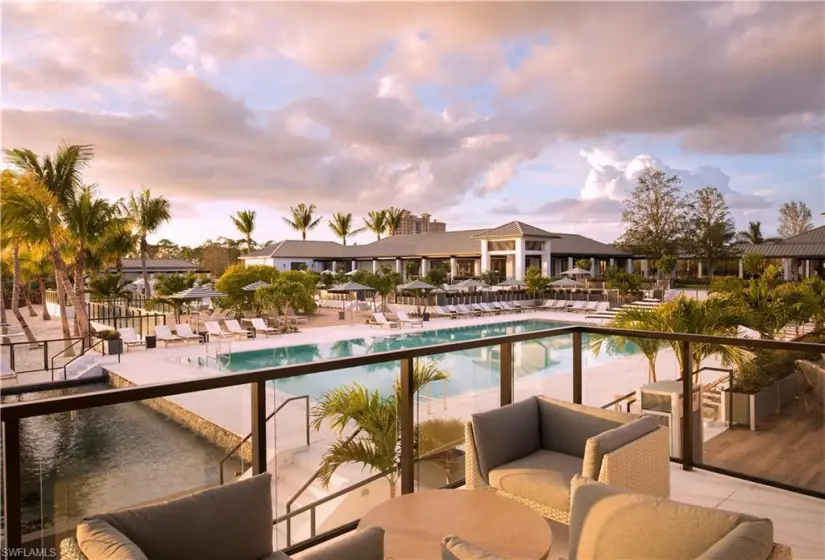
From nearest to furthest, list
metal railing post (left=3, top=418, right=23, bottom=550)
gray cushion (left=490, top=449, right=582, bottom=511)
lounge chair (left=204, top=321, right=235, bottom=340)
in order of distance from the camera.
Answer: metal railing post (left=3, top=418, right=23, bottom=550) < gray cushion (left=490, top=449, right=582, bottom=511) < lounge chair (left=204, top=321, right=235, bottom=340)

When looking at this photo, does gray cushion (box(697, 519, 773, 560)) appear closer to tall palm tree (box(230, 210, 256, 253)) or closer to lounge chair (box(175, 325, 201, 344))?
lounge chair (box(175, 325, 201, 344))

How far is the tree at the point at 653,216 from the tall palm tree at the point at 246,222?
33867 mm

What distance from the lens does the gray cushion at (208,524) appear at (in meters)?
1.77

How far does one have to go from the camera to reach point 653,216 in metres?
45.2

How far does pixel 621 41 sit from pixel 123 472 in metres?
12.4

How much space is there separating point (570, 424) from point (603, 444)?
24.4 inches

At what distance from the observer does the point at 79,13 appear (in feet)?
34.6

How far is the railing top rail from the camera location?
2062 mm

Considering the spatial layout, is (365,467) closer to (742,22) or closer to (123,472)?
(123,472)

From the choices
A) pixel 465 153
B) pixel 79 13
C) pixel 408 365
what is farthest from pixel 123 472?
pixel 465 153

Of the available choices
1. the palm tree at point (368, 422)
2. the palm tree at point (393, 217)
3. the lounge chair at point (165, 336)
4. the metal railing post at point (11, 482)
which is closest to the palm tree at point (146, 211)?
the lounge chair at point (165, 336)

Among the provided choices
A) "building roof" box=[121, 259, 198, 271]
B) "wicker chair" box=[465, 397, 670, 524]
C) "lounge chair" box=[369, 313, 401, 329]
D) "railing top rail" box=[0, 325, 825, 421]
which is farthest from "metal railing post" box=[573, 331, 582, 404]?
"building roof" box=[121, 259, 198, 271]

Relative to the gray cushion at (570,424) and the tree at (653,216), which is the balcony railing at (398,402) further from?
the tree at (653,216)

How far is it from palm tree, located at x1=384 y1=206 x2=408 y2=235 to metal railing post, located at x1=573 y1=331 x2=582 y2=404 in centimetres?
5394
